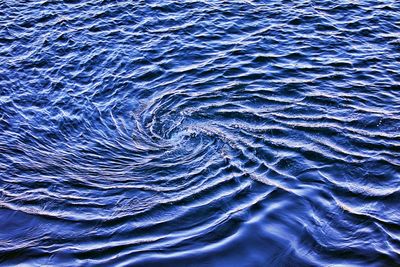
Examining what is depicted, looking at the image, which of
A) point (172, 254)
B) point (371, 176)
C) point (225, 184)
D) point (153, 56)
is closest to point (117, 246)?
point (172, 254)

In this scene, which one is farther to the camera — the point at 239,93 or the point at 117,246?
the point at 239,93

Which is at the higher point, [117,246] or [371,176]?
[117,246]

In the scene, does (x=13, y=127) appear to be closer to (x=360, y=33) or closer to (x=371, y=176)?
(x=371, y=176)

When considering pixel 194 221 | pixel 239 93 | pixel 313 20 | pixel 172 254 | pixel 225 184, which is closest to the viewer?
pixel 172 254

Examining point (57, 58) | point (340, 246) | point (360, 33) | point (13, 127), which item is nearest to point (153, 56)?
point (57, 58)

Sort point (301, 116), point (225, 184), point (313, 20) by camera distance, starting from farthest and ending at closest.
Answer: point (313, 20) → point (301, 116) → point (225, 184)

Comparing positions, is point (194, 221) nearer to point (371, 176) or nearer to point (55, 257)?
point (55, 257)
